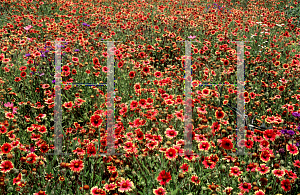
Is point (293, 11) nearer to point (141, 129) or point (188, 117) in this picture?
point (188, 117)

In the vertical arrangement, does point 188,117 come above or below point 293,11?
below

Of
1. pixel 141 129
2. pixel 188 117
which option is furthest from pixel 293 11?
pixel 141 129

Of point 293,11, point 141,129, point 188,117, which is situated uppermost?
point 293,11

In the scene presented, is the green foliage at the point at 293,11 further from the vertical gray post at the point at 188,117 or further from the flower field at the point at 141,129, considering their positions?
the vertical gray post at the point at 188,117

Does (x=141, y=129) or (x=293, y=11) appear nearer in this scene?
(x=141, y=129)

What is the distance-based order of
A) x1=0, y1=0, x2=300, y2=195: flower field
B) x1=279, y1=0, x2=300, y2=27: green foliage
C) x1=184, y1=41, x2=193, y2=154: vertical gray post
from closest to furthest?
x1=0, y1=0, x2=300, y2=195: flower field < x1=184, y1=41, x2=193, y2=154: vertical gray post < x1=279, y1=0, x2=300, y2=27: green foliage

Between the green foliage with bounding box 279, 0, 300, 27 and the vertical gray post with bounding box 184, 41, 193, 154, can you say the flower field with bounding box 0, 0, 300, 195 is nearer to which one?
the vertical gray post with bounding box 184, 41, 193, 154

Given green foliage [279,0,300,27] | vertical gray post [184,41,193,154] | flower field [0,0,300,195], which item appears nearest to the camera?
flower field [0,0,300,195]

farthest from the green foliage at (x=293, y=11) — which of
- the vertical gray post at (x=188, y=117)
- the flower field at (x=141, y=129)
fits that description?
the vertical gray post at (x=188, y=117)

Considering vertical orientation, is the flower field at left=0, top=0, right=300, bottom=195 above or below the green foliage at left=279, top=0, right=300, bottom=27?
below

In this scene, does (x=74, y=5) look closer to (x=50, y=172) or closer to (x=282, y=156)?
(x=50, y=172)

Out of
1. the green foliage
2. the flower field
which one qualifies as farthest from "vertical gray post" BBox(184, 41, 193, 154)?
the green foliage

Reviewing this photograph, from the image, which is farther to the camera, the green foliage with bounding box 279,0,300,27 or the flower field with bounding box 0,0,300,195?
the green foliage with bounding box 279,0,300,27

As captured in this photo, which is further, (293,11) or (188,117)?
(293,11)
